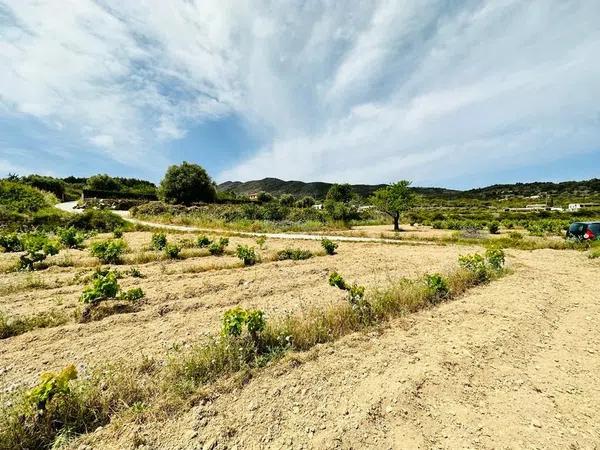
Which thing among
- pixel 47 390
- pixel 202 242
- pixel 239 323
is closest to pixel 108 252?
pixel 202 242

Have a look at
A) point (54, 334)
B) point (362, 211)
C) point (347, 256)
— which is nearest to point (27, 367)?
point (54, 334)

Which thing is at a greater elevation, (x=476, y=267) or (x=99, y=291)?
(x=99, y=291)

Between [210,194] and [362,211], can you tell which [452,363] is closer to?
[362,211]

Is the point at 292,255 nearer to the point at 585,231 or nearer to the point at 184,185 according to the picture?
the point at 585,231

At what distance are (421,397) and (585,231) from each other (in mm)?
21280

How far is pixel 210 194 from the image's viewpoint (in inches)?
2066

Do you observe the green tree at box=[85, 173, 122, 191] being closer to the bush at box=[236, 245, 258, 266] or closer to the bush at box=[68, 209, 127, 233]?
the bush at box=[68, 209, 127, 233]

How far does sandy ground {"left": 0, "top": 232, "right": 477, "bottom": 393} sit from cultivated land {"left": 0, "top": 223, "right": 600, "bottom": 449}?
0.04m

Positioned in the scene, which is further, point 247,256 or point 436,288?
point 247,256

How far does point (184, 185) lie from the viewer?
4912 centimetres

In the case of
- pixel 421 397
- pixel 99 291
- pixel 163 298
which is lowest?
pixel 421 397

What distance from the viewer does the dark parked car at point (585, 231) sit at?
17828mm

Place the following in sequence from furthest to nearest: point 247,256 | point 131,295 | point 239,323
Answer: point 247,256, point 131,295, point 239,323

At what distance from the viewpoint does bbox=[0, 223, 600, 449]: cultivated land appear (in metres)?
3.32
